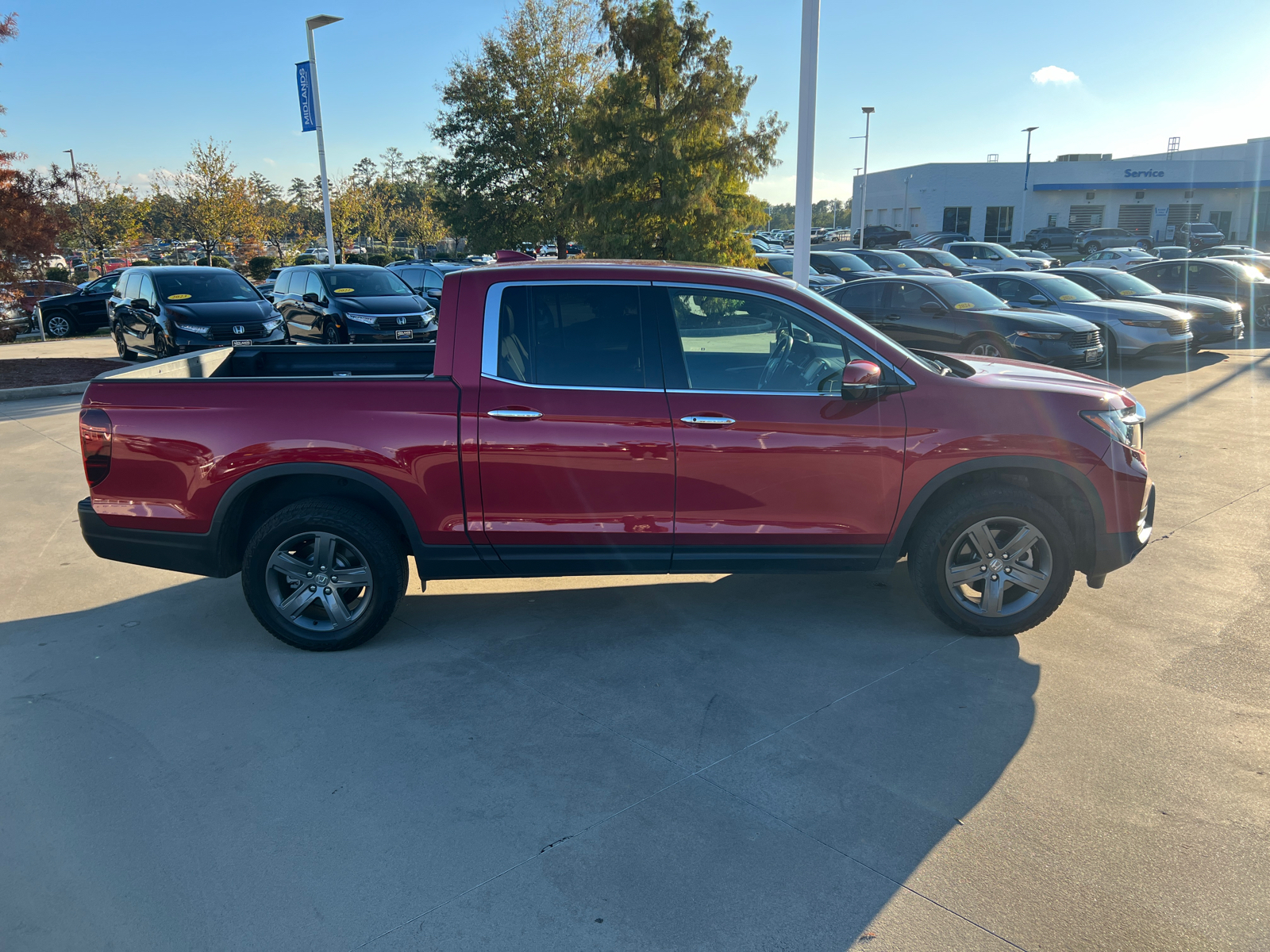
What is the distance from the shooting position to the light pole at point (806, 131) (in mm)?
11148

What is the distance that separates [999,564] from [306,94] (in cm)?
2192

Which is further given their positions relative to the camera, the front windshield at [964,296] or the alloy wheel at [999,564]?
the front windshield at [964,296]

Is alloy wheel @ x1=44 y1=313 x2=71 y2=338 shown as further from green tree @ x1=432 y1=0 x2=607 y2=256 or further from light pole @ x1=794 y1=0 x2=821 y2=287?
light pole @ x1=794 y1=0 x2=821 y2=287

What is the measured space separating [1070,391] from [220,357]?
5.07 m

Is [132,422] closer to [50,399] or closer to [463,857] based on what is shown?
[463,857]

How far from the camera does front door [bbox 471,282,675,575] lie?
Result: 4379 millimetres

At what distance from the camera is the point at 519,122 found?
25.3 meters

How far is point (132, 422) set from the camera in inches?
176

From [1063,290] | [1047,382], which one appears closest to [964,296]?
[1063,290]

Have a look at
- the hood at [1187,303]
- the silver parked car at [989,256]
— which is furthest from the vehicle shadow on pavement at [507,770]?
the silver parked car at [989,256]

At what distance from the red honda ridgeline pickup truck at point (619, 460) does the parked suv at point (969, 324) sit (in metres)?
8.09

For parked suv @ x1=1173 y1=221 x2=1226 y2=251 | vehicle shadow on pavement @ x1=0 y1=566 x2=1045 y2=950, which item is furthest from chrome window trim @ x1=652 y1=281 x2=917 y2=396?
parked suv @ x1=1173 y1=221 x2=1226 y2=251

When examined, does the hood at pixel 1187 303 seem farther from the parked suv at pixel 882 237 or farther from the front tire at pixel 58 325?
the parked suv at pixel 882 237

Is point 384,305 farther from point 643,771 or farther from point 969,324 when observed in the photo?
point 643,771
